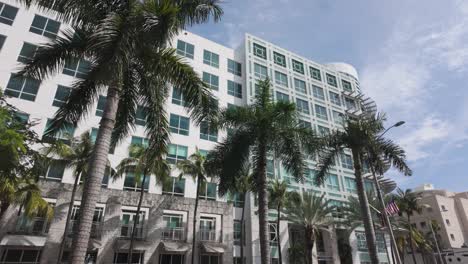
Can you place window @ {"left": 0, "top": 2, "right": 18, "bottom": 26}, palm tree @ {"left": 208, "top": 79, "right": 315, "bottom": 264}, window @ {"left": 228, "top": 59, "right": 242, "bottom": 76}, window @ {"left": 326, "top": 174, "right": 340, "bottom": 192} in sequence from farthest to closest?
window @ {"left": 326, "top": 174, "right": 340, "bottom": 192}
window @ {"left": 228, "top": 59, "right": 242, "bottom": 76}
window @ {"left": 0, "top": 2, "right": 18, "bottom": 26}
palm tree @ {"left": 208, "top": 79, "right": 315, "bottom": 264}

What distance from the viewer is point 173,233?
28250 millimetres

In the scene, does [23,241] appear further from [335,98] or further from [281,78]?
[335,98]

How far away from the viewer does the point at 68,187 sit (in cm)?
2514

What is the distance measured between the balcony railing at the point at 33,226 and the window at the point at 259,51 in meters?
33.3

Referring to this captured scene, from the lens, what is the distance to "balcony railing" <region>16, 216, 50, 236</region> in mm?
22453

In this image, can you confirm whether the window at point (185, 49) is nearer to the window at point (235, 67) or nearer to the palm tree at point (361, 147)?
the window at point (235, 67)

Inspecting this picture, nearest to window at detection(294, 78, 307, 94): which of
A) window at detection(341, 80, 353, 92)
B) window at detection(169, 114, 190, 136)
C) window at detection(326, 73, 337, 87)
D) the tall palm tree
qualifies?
window at detection(326, 73, 337, 87)

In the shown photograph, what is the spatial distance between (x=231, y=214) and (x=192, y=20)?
24.5 meters

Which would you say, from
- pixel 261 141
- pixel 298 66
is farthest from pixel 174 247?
pixel 298 66

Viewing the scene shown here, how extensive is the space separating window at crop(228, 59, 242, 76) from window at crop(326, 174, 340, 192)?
1986 centimetres

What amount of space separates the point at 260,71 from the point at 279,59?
5.54 meters

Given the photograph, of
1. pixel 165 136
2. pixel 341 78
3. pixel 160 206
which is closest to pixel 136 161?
pixel 160 206

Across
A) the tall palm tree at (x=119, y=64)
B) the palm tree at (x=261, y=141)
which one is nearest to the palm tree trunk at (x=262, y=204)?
the palm tree at (x=261, y=141)

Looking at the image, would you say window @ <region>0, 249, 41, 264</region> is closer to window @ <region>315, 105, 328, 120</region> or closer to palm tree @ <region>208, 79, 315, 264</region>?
palm tree @ <region>208, 79, 315, 264</region>
